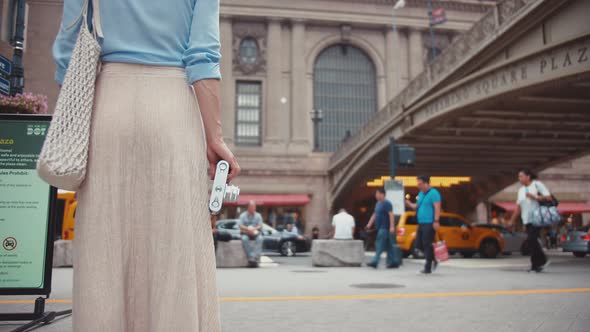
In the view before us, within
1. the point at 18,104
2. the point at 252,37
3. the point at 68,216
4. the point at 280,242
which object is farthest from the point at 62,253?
the point at 252,37

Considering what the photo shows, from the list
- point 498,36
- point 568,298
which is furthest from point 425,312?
point 498,36

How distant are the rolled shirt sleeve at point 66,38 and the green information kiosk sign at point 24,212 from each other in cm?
273

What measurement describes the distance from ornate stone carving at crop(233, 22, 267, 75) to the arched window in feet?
14.6

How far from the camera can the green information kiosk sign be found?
14.6 ft

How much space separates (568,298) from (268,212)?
102 feet

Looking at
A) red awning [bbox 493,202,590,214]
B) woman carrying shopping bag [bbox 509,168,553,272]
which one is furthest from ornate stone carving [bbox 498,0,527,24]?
red awning [bbox 493,202,590,214]

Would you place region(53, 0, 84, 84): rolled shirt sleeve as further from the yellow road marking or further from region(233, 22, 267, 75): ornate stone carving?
region(233, 22, 267, 75): ornate stone carving

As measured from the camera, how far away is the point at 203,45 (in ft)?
6.86

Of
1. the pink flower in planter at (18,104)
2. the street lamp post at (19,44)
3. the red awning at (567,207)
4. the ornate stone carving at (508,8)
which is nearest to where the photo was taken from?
the pink flower in planter at (18,104)

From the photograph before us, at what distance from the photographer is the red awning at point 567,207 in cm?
3450

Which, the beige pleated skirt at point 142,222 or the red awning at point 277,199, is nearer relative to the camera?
the beige pleated skirt at point 142,222

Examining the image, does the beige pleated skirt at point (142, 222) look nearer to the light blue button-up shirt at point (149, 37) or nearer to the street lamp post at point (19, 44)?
the light blue button-up shirt at point (149, 37)

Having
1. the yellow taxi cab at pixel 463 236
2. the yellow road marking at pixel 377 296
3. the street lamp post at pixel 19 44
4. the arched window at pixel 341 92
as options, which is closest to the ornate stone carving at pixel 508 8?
the yellow road marking at pixel 377 296

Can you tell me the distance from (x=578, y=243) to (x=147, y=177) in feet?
63.8
